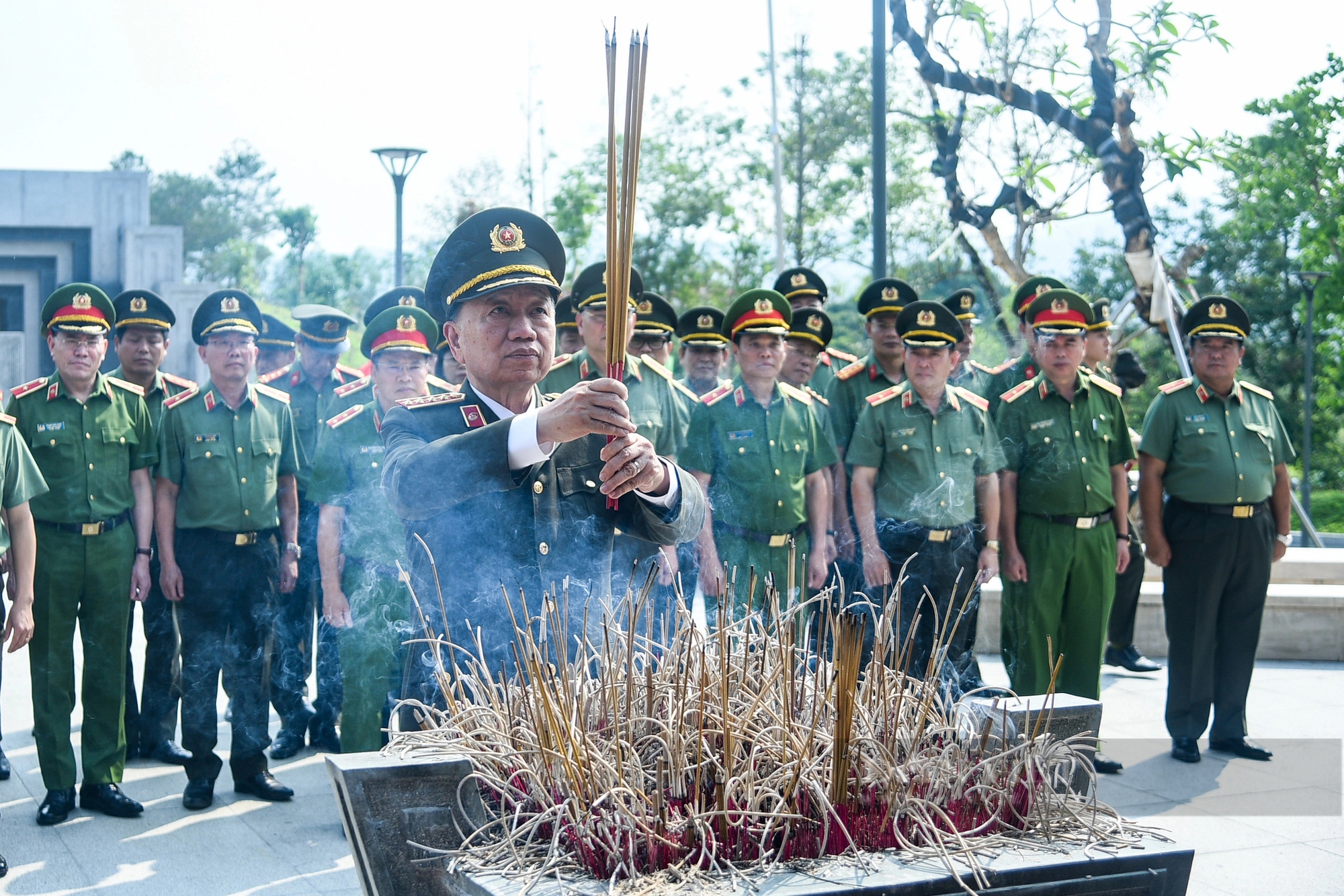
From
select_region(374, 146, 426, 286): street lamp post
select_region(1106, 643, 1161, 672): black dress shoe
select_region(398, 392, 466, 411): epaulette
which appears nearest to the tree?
select_region(374, 146, 426, 286): street lamp post

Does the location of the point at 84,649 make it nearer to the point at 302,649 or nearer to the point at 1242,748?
the point at 302,649

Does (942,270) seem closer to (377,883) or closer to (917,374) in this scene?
(917,374)

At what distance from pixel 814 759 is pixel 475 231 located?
1161 mm

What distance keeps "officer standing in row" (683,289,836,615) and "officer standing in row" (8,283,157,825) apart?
2.60m

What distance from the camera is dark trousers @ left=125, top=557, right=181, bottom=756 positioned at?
5797mm

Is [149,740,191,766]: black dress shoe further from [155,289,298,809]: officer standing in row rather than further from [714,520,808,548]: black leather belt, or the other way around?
[714,520,808,548]: black leather belt

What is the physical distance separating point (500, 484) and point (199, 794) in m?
3.76

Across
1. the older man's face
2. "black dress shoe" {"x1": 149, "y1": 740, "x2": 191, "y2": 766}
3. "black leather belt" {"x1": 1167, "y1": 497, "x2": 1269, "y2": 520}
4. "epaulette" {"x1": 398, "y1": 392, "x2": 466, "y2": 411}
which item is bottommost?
"black dress shoe" {"x1": 149, "y1": 740, "x2": 191, "y2": 766}

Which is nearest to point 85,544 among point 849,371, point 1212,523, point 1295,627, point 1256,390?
point 849,371

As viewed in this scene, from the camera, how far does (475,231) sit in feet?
7.43

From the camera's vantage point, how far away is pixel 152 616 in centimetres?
578

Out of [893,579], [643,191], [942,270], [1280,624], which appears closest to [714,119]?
[643,191]

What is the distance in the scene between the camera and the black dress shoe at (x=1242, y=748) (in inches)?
232

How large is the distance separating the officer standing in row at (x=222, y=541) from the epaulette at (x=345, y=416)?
0.46 m
